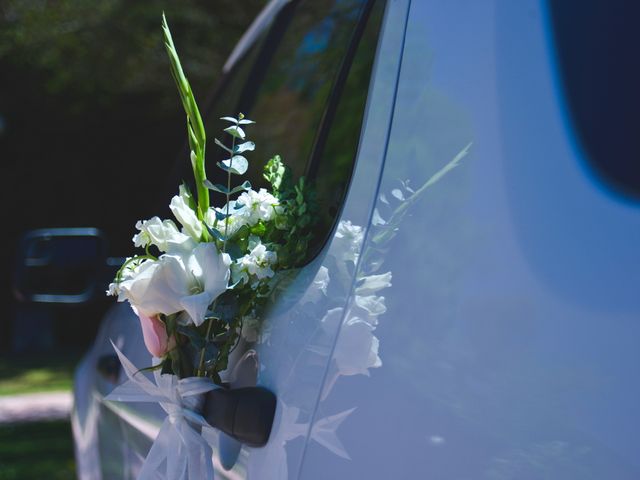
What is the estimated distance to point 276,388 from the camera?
1713 mm

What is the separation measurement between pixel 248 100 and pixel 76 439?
1.36 metres

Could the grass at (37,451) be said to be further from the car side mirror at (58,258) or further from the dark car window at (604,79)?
the dark car window at (604,79)

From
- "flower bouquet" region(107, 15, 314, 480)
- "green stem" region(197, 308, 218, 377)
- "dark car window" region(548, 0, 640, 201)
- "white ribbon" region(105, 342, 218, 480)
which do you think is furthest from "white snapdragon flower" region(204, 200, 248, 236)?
"dark car window" region(548, 0, 640, 201)

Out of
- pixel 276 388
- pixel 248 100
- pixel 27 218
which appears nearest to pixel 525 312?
pixel 276 388

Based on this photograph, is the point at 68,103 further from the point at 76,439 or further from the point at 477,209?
the point at 477,209

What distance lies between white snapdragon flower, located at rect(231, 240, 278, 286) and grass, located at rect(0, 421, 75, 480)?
4766mm

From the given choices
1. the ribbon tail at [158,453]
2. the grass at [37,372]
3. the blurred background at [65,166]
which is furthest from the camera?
the blurred background at [65,166]

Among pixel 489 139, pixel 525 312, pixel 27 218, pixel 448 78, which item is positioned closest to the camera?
pixel 525 312

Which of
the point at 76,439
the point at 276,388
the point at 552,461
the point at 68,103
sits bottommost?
the point at 68,103

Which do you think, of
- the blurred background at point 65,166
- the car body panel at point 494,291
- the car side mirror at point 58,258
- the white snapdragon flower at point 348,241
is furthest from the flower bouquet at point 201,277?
the blurred background at point 65,166

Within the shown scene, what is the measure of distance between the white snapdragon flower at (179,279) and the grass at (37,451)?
15.5 feet

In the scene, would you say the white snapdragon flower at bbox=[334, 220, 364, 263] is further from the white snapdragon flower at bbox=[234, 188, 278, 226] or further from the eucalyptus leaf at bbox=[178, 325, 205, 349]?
the eucalyptus leaf at bbox=[178, 325, 205, 349]

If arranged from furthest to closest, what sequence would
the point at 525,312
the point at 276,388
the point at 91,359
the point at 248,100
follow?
1. the point at 91,359
2. the point at 248,100
3. the point at 276,388
4. the point at 525,312

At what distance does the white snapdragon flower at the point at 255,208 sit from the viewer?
5.94 feet
